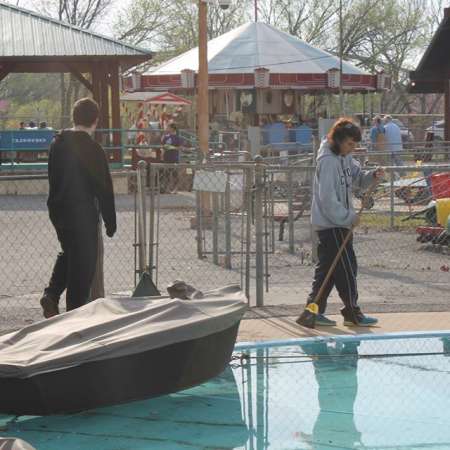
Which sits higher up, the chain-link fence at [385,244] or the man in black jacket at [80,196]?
the man in black jacket at [80,196]

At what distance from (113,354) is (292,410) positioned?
1.27 metres

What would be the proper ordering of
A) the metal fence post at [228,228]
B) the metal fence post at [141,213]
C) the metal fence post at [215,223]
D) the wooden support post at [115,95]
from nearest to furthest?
the metal fence post at [141,213]
the metal fence post at [228,228]
the metal fence post at [215,223]
the wooden support post at [115,95]

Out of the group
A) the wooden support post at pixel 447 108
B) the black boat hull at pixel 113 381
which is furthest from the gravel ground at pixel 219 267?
the wooden support post at pixel 447 108

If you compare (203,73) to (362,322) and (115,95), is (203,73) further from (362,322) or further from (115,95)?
(115,95)

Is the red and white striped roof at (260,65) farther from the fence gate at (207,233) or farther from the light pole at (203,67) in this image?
the fence gate at (207,233)

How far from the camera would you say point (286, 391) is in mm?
7406

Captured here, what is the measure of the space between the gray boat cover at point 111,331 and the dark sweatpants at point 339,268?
5.55 feet

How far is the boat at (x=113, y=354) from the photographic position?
245 inches

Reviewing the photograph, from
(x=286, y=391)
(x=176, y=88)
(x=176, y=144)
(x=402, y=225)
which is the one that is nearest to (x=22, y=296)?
(x=286, y=391)

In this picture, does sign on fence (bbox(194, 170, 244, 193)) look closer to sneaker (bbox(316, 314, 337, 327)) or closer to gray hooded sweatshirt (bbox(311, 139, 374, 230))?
gray hooded sweatshirt (bbox(311, 139, 374, 230))

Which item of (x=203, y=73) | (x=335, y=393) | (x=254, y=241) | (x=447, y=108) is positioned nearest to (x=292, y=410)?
(x=335, y=393)

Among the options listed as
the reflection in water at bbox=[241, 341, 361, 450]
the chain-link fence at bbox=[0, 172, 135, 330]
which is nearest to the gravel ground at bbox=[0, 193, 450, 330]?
the chain-link fence at bbox=[0, 172, 135, 330]

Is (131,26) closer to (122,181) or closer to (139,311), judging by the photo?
(122,181)

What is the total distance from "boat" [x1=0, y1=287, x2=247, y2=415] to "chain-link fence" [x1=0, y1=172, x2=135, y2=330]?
8.15 feet
